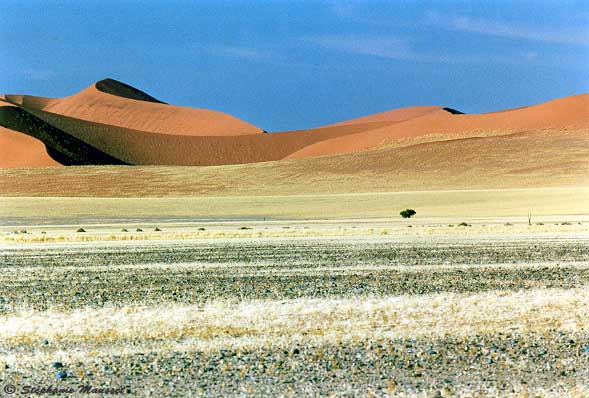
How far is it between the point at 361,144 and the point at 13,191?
170ft

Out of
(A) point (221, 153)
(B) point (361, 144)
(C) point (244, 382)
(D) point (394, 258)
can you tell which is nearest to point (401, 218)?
(D) point (394, 258)

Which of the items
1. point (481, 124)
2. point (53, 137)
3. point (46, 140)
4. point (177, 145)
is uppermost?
point (481, 124)

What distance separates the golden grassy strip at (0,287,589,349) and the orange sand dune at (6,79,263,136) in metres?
152

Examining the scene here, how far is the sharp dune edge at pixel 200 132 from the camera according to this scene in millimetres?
112500

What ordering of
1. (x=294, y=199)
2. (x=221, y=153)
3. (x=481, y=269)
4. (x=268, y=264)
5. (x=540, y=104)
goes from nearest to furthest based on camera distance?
(x=481, y=269), (x=268, y=264), (x=294, y=199), (x=540, y=104), (x=221, y=153)

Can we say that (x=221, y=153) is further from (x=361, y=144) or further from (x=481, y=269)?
(x=481, y=269)

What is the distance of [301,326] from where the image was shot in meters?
12.3

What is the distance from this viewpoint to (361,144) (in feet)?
402

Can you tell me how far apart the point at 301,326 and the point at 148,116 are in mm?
171048

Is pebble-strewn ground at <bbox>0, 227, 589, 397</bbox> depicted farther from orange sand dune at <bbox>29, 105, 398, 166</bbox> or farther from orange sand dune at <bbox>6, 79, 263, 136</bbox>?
orange sand dune at <bbox>6, 79, 263, 136</bbox>

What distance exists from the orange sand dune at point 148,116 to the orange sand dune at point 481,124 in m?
42.8

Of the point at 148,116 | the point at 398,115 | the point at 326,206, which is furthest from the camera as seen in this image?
the point at 148,116

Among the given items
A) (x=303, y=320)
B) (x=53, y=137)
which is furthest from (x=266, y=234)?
(x=53, y=137)

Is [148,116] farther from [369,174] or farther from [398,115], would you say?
[369,174]
